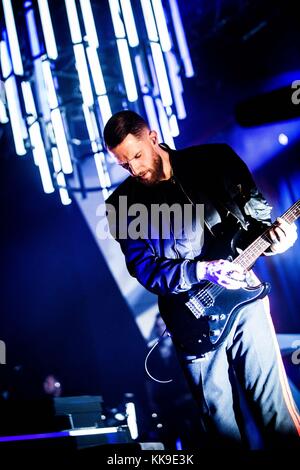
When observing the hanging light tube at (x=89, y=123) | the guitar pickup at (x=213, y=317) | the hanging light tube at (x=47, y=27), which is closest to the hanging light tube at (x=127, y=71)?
the hanging light tube at (x=47, y=27)

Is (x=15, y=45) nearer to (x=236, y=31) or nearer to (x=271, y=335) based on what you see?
(x=236, y=31)

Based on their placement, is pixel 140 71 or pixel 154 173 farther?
pixel 140 71

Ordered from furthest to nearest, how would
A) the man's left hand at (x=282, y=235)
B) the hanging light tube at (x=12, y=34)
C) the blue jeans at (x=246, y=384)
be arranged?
the hanging light tube at (x=12, y=34) < the man's left hand at (x=282, y=235) < the blue jeans at (x=246, y=384)

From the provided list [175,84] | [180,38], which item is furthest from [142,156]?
[180,38]

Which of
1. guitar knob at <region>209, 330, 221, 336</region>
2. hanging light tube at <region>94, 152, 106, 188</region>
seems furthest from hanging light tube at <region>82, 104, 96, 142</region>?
guitar knob at <region>209, 330, 221, 336</region>

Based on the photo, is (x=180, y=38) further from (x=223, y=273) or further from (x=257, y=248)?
(x=223, y=273)

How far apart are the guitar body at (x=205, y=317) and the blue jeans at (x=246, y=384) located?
0.13ft

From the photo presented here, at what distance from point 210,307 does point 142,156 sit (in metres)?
0.90

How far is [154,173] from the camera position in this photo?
2752mm

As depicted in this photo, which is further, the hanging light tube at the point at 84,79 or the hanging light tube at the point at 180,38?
the hanging light tube at the point at 180,38

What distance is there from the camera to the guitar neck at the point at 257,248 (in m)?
2.57

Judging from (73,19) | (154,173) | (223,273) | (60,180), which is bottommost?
(223,273)

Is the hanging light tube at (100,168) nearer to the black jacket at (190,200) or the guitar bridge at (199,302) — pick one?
the black jacket at (190,200)
